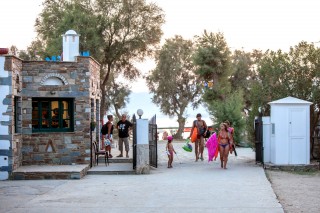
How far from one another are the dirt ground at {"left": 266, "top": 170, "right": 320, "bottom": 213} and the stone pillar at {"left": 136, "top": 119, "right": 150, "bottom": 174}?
3583 mm

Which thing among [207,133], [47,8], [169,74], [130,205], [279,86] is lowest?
[130,205]

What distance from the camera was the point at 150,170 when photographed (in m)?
19.1

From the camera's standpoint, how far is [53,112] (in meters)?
19.6

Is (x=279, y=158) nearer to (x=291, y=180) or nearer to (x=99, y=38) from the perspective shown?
(x=291, y=180)

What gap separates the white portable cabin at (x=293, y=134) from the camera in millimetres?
18875

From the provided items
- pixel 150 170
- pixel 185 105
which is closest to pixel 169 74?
pixel 185 105

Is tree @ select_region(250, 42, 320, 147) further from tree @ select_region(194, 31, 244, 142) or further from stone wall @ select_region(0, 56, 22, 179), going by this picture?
tree @ select_region(194, 31, 244, 142)

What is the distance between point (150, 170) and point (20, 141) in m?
4.09

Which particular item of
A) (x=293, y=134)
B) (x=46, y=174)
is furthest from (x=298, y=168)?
(x=46, y=174)

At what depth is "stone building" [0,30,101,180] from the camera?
1894 centimetres

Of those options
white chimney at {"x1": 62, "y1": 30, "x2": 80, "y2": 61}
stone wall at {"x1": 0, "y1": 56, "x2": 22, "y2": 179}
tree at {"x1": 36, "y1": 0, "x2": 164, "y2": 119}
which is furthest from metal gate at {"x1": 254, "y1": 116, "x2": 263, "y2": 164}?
tree at {"x1": 36, "y1": 0, "x2": 164, "y2": 119}

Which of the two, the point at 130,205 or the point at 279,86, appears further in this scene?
the point at 279,86

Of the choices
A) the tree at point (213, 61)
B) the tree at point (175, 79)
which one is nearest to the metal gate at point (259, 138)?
the tree at point (213, 61)

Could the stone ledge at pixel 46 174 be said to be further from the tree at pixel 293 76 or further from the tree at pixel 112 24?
the tree at pixel 112 24
